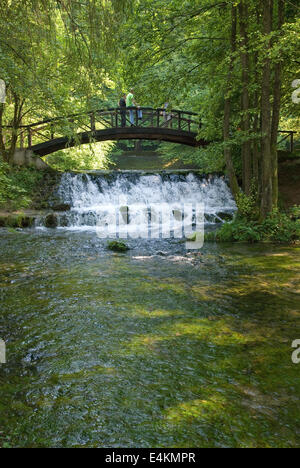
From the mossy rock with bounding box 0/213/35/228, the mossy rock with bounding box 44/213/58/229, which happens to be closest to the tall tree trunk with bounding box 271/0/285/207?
the mossy rock with bounding box 44/213/58/229

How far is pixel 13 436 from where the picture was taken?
9.29 ft

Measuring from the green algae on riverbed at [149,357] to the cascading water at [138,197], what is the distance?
7283 mm

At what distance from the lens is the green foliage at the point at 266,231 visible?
10406mm

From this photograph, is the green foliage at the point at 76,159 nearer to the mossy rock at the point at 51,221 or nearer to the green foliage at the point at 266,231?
the mossy rock at the point at 51,221

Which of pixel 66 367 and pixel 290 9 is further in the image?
pixel 290 9

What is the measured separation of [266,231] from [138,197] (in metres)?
7.87

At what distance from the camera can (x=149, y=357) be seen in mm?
4117

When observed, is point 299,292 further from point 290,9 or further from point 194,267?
point 290,9

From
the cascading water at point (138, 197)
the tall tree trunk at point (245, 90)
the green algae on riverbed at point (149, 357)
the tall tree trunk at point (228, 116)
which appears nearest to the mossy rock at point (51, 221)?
the cascading water at point (138, 197)

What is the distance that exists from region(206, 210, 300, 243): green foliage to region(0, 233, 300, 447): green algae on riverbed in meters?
2.81

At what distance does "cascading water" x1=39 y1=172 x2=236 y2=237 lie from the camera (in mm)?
14992

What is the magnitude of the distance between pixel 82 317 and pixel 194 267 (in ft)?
11.4
